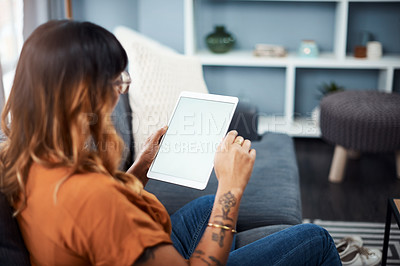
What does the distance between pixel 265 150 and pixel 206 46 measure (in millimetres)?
1508

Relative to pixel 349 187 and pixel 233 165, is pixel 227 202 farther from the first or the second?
pixel 349 187

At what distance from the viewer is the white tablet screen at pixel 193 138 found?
1204 mm

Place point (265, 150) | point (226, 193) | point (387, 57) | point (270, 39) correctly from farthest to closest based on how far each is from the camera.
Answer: point (270, 39), point (387, 57), point (265, 150), point (226, 193)

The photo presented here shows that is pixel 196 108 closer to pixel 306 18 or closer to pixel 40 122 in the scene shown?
pixel 40 122

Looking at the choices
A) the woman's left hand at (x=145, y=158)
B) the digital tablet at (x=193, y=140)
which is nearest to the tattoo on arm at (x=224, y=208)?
the digital tablet at (x=193, y=140)

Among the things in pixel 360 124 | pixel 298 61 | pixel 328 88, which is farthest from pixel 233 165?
pixel 328 88

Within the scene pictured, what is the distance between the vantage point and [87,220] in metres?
0.77

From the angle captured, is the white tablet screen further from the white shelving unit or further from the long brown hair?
the white shelving unit

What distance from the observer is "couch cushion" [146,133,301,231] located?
4.99 ft

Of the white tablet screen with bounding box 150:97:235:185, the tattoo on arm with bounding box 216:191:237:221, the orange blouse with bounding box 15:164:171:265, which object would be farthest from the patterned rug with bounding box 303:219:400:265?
the orange blouse with bounding box 15:164:171:265

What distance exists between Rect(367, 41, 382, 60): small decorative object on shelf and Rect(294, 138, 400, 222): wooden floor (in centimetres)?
65

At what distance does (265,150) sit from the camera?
2129 millimetres

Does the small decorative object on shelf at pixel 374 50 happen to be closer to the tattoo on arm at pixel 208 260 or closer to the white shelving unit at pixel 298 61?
the white shelving unit at pixel 298 61

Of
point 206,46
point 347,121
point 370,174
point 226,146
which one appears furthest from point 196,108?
point 206,46
